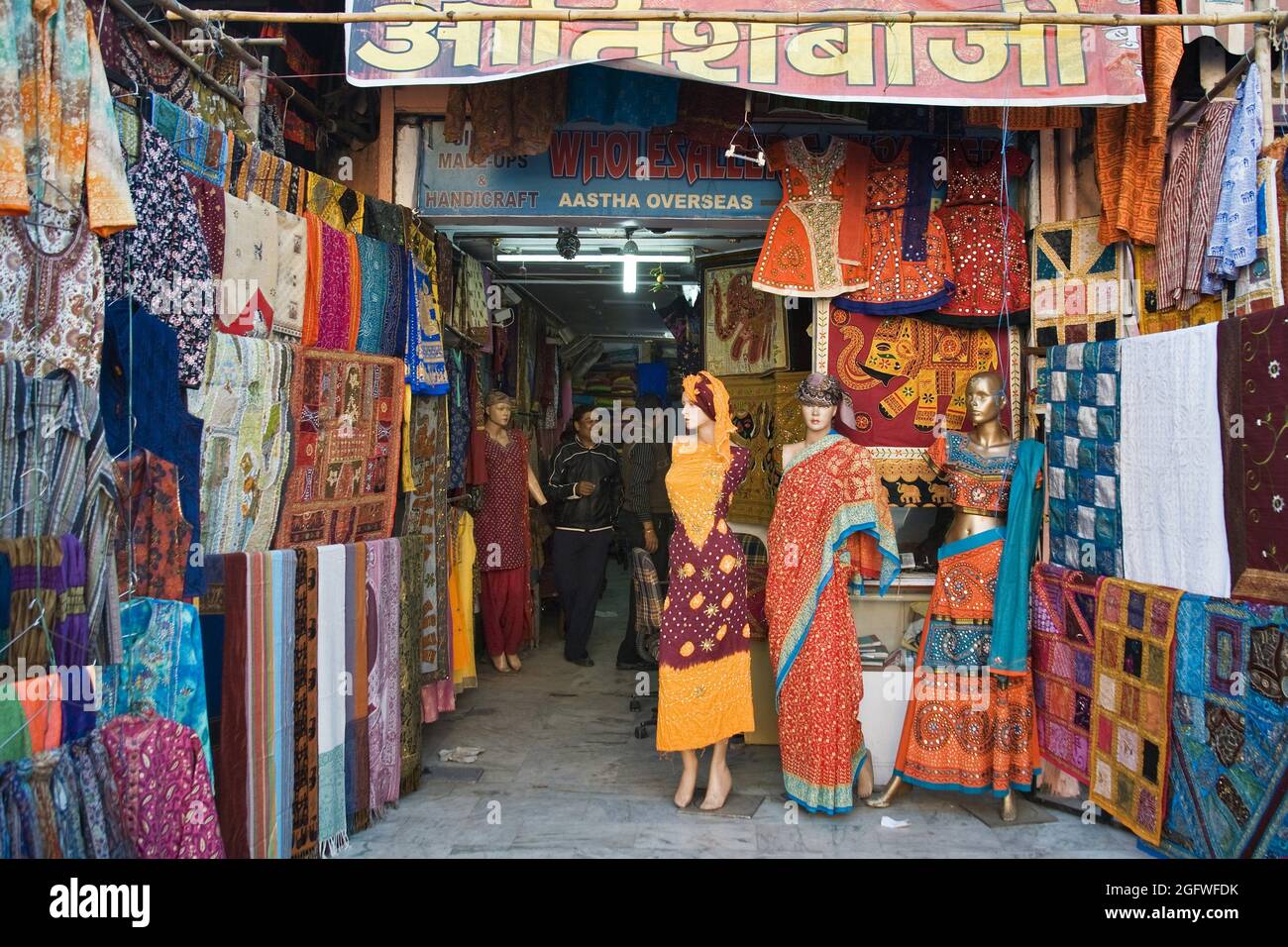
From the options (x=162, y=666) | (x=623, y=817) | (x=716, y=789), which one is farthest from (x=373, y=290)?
(x=716, y=789)

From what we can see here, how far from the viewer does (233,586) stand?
2994 millimetres

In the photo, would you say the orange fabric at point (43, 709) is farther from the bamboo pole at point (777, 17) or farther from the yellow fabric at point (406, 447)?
the bamboo pole at point (777, 17)

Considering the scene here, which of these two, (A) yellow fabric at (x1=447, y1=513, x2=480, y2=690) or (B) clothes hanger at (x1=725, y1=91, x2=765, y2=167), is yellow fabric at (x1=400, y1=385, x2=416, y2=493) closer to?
(A) yellow fabric at (x1=447, y1=513, x2=480, y2=690)

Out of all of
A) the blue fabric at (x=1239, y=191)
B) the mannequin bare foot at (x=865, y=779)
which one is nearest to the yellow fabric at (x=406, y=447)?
the mannequin bare foot at (x=865, y=779)

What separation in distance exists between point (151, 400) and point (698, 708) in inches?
91.5

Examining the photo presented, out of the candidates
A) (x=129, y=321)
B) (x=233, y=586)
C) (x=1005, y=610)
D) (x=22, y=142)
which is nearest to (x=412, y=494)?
(x=233, y=586)

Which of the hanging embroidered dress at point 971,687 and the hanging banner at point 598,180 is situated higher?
the hanging banner at point 598,180

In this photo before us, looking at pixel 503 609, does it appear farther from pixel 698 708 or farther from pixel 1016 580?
pixel 1016 580

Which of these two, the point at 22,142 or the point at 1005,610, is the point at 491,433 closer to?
the point at 1005,610

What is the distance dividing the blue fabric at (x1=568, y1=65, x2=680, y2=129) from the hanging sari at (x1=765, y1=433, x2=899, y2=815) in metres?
1.73

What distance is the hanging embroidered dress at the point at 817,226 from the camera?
4.41m

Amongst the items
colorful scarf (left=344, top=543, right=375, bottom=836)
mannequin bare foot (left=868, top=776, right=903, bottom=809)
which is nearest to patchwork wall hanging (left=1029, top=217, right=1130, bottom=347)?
mannequin bare foot (left=868, top=776, right=903, bottom=809)

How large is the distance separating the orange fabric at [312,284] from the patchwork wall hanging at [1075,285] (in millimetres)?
3181
